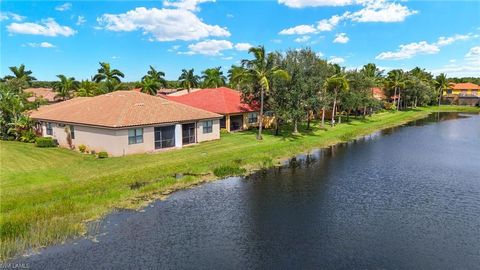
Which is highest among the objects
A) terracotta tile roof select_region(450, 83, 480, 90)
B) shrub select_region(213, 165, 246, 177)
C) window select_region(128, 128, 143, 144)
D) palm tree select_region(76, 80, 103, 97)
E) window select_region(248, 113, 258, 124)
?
terracotta tile roof select_region(450, 83, 480, 90)

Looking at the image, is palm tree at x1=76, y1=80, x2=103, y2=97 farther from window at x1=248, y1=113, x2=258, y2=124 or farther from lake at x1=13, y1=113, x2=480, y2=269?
lake at x1=13, y1=113, x2=480, y2=269

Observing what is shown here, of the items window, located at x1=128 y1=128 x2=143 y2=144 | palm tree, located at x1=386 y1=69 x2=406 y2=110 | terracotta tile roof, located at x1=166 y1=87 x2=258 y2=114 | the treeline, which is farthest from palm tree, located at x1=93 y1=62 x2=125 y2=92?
palm tree, located at x1=386 y1=69 x2=406 y2=110

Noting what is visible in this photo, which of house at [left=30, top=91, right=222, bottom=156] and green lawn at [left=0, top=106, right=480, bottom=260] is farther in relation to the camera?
house at [left=30, top=91, right=222, bottom=156]

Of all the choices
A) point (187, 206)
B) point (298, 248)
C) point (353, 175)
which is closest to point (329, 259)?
point (298, 248)

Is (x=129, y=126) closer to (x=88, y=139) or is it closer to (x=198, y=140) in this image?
(x=88, y=139)

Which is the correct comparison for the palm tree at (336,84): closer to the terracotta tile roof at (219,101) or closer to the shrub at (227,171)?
the terracotta tile roof at (219,101)

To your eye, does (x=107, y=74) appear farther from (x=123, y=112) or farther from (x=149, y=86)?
(x=123, y=112)

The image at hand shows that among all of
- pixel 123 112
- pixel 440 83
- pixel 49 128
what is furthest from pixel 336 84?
pixel 440 83
